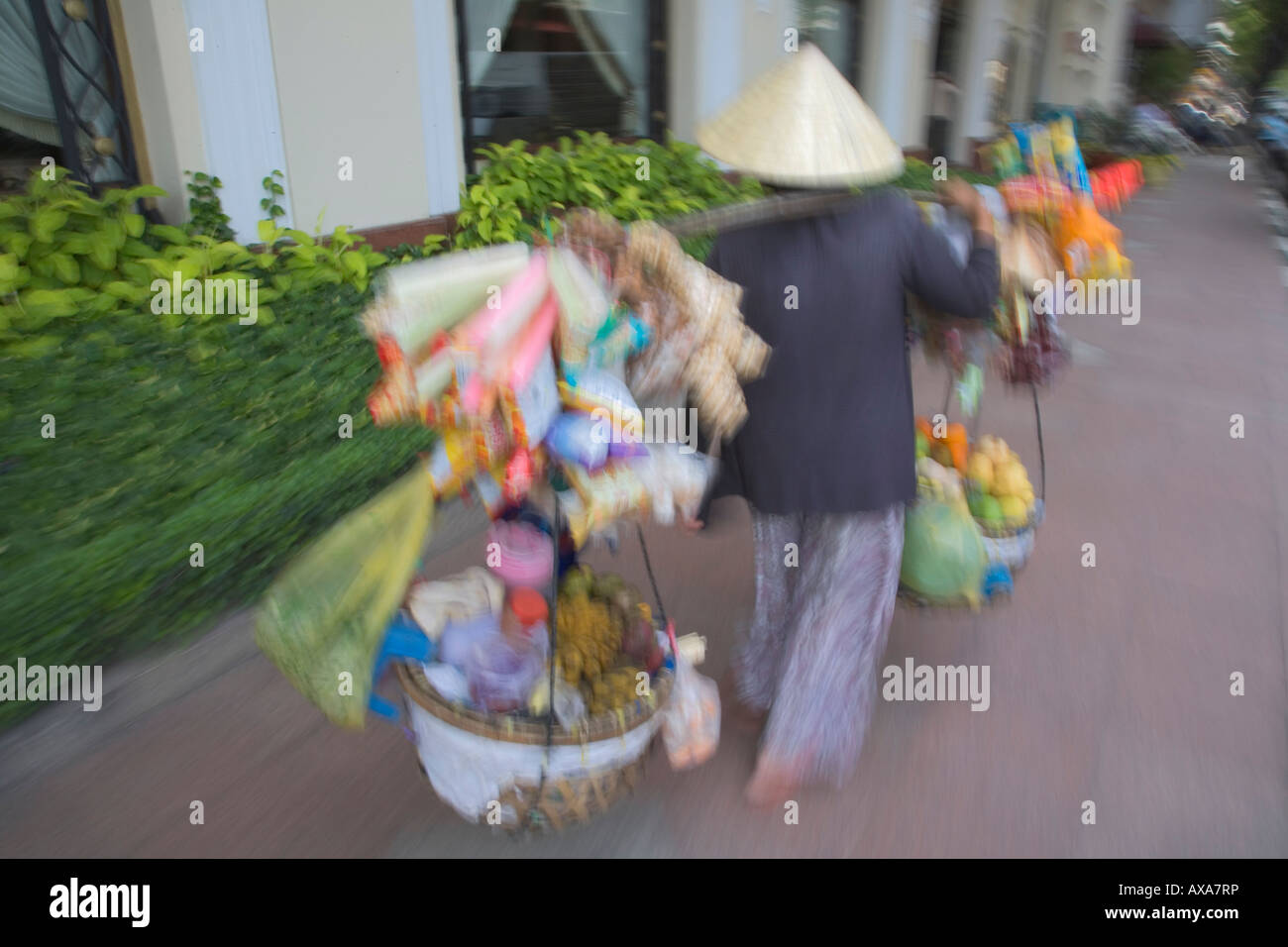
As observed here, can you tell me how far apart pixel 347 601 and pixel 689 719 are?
0.87 meters

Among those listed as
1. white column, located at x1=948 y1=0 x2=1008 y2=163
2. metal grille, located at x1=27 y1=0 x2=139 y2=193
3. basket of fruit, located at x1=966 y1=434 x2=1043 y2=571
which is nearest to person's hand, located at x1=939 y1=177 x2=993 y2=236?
basket of fruit, located at x1=966 y1=434 x2=1043 y2=571

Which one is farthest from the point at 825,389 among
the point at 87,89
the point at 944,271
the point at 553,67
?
the point at 553,67

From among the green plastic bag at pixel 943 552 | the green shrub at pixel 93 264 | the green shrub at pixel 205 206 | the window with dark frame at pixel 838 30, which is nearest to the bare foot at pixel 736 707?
the green plastic bag at pixel 943 552

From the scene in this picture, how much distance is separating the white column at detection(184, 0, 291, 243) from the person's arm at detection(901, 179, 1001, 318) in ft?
8.41

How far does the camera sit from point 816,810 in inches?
97.2

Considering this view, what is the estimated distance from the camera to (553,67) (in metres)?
5.51

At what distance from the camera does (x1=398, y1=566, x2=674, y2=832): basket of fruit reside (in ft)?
6.34

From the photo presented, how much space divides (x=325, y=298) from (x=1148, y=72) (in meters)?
30.8

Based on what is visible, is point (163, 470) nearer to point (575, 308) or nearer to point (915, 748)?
point (575, 308)

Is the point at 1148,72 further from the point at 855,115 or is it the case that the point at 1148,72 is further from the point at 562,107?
the point at 855,115

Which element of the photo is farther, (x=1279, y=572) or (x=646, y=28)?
(x=646, y=28)

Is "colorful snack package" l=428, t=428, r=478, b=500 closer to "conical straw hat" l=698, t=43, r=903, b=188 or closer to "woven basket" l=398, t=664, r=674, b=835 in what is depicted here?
"woven basket" l=398, t=664, r=674, b=835

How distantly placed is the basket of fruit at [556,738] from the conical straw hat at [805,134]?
119 cm

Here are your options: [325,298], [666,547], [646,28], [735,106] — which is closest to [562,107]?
[646,28]
